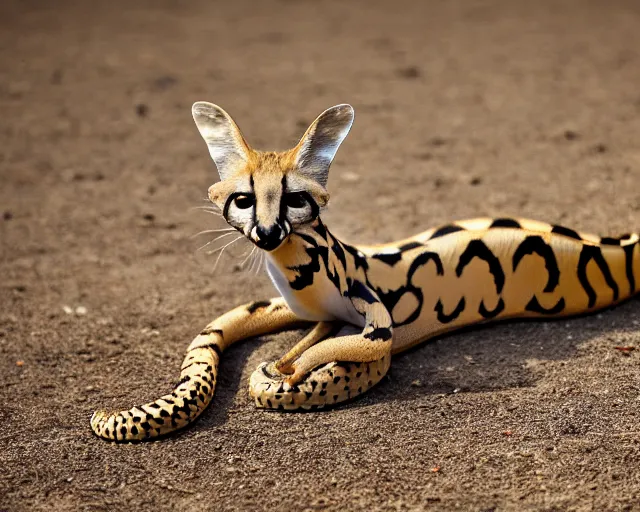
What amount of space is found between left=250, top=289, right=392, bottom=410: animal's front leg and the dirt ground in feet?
0.28

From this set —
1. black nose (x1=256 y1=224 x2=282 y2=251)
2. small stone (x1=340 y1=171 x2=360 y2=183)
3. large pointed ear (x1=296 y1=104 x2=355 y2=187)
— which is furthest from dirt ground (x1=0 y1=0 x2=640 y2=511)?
large pointed ear (x1=296 y1=104 x2=355 y2=187)

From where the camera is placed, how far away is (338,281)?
4742 mm

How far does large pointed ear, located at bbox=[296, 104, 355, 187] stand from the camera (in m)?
4.45

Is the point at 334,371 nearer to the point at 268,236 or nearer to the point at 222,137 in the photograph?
the point at 268,236

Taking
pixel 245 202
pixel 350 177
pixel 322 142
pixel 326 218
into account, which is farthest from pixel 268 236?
pixel 350 177

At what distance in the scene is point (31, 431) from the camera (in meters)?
4.73

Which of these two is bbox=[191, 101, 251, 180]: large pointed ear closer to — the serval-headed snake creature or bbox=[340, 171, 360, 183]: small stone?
the serval-headed snake creature

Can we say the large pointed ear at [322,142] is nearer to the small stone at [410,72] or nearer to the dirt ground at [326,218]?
the dirt ground at [326,218]

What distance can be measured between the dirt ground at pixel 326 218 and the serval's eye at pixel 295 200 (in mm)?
1020

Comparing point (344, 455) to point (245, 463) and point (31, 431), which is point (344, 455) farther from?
point (31, 431)

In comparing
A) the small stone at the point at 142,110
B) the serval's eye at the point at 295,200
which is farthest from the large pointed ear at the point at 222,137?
the small stone at the point at 142,110

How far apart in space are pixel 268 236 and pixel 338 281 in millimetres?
610

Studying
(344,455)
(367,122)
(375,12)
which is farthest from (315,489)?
(375,12)

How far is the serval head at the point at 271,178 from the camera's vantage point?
4.32 m
